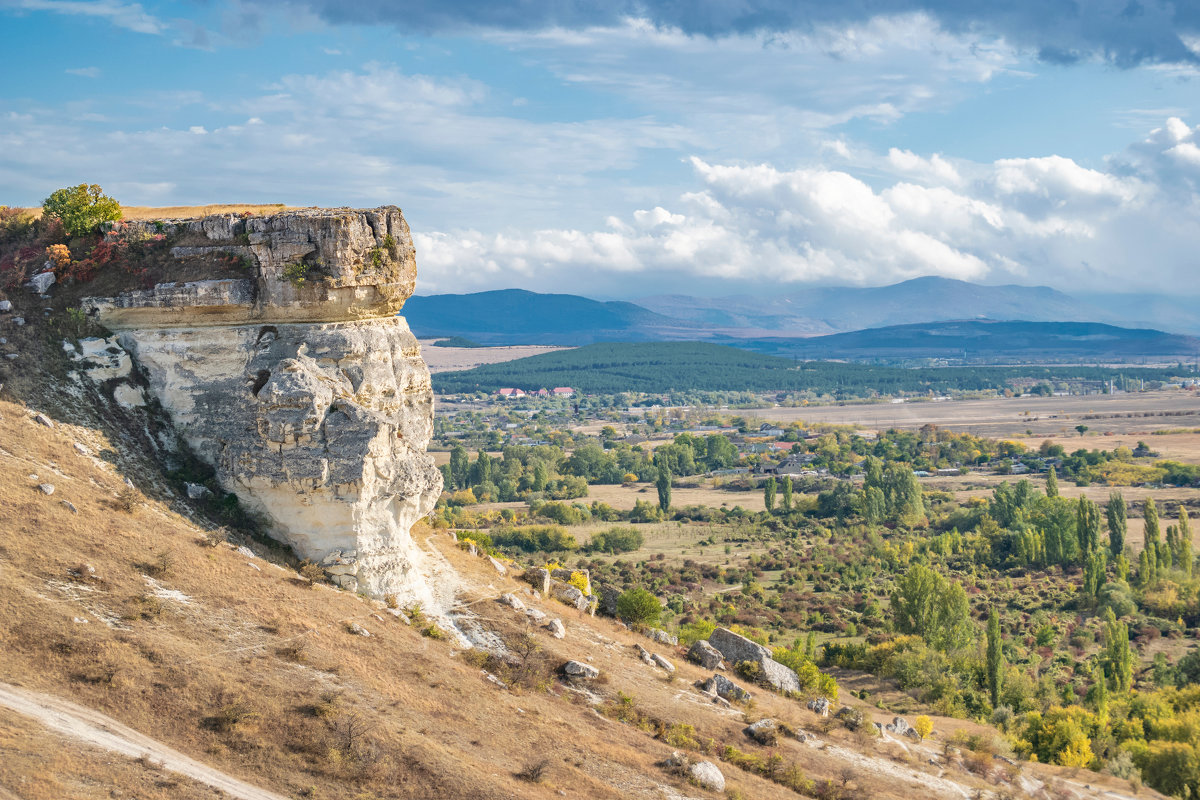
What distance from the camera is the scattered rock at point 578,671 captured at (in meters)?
34.1

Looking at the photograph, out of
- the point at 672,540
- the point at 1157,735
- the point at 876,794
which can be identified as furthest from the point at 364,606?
the point at 672,540

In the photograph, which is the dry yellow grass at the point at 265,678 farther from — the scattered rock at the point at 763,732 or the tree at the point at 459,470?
the tree at the point at 459,470

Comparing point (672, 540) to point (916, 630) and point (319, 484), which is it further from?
point (319, 484)

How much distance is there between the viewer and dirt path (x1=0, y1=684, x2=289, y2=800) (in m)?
21.8

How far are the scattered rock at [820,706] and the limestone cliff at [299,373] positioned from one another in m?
16.2

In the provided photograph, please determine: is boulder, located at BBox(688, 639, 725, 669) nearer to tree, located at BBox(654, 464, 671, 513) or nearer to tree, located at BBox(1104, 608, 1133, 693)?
tree, located at BBox(1104, 608, 1133, 693)

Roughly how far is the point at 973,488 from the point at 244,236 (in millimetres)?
110872

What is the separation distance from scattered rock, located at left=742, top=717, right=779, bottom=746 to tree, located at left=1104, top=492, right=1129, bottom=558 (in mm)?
57133

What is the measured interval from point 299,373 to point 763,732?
19696 mm

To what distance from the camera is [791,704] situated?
40125 mm

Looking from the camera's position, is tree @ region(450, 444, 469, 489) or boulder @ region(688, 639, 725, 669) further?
tree @ region(450, 444, 469, 489)

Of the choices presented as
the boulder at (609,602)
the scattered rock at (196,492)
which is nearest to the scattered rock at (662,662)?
the boulder at (609,602)

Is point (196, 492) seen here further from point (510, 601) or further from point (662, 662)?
point (662, 662)

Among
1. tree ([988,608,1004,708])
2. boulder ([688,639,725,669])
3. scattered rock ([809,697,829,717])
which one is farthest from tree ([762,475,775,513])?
scattered rock ([809,697,829,717])
